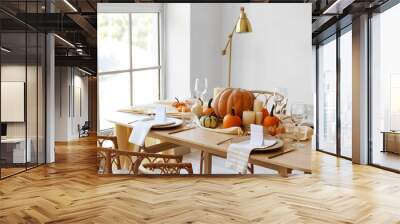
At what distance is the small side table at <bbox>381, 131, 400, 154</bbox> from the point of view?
221 inches

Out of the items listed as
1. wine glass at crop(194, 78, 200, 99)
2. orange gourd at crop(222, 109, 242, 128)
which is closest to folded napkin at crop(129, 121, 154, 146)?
wine glass at crop(194, 78, 200, 99)

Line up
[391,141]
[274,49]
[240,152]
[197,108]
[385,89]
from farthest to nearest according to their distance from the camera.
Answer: [385,89] → [391,141] → [274,49] → [197,108] → [240,152]

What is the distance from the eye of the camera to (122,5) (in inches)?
150

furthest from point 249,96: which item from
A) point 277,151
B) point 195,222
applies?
point 195,222

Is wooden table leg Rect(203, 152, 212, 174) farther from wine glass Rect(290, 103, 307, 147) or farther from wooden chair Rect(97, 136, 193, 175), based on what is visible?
wine glass Rect(290, 103, 307, 147)

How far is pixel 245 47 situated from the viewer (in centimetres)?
363

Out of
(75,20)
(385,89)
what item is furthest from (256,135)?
(385,89)

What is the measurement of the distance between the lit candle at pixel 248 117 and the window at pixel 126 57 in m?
1.03

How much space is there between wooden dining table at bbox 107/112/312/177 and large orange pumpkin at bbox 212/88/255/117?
27cm

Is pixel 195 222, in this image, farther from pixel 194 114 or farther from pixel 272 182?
pixel 272 182

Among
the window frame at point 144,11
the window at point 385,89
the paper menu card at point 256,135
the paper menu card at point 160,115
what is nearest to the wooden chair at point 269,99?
the paper menu card at point 160,115

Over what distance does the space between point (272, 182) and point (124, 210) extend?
1.62 meters

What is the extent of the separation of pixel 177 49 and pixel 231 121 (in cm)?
104

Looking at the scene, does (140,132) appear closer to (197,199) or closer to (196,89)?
(196,89)
